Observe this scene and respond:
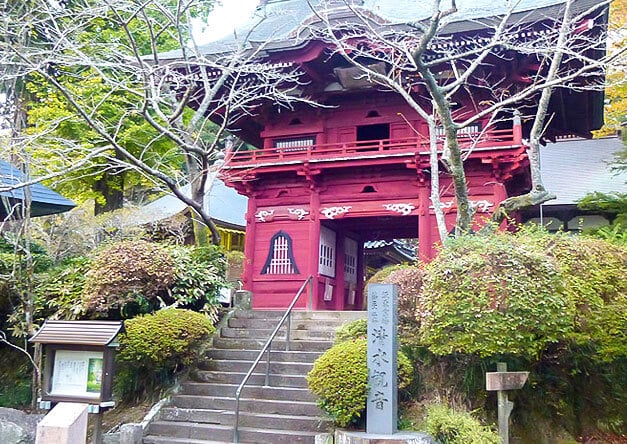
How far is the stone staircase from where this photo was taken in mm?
7551

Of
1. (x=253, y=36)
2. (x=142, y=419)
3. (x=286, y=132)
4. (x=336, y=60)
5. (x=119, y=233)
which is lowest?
(x=142, y=419)

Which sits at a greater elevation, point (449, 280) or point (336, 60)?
point (336, 60)

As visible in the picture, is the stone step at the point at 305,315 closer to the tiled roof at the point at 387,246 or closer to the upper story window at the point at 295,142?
the upper story window at the point at 295,142

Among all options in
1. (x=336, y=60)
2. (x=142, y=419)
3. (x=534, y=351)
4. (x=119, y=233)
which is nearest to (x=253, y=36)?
(x=336, y=60)

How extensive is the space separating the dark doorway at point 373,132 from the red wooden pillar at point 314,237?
6.70 ft

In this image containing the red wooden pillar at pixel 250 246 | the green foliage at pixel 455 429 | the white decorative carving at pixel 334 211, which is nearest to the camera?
the green foliage at pixel 455 429

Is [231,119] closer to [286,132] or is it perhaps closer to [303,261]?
[286,132]

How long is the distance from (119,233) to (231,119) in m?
3.98

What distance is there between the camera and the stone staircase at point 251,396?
7551 millimetres

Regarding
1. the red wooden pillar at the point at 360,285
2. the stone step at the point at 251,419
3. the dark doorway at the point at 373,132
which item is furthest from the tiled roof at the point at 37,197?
the red wooden pillar at the point at 360,285

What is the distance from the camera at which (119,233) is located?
14.8 meters

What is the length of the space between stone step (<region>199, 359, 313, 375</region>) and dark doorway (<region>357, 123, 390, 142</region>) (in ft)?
22.8

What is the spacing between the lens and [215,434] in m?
7.62

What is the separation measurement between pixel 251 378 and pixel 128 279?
94.8 inches
